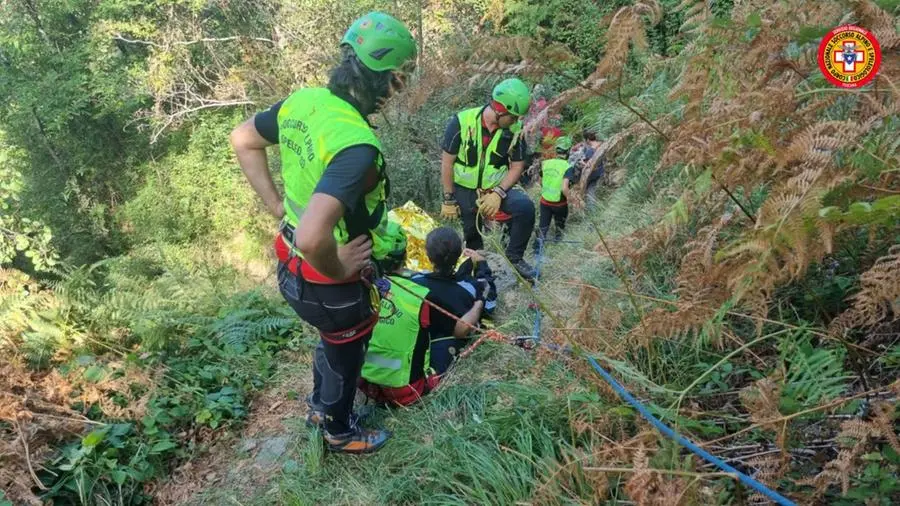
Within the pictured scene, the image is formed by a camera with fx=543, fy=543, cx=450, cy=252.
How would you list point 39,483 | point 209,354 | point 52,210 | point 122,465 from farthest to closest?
point 52,210
point 209,354
point 122,465
point 39,483

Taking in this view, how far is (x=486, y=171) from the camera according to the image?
505cm

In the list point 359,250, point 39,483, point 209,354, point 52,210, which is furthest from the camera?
point 52,210

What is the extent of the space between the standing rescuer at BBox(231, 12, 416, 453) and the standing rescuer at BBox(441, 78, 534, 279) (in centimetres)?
218

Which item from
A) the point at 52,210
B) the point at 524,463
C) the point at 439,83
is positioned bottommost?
the point at 52,210

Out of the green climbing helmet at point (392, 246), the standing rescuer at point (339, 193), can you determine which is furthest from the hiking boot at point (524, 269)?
the standing rescuer at point (339, 193)

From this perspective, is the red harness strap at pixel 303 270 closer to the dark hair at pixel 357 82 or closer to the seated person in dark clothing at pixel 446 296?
the dark hair at pixel 357 82

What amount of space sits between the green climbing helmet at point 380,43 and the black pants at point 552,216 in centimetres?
418

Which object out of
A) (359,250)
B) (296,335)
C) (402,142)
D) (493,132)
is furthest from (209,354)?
(402,142)

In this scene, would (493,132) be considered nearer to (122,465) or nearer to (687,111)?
(687,111)

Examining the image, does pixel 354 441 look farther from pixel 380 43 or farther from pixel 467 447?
pixel 380 43

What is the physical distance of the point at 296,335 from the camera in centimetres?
483

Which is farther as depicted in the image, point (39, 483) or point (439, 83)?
point (39, 483)

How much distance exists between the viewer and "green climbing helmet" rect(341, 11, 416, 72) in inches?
95.4

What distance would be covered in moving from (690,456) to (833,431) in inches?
21.8
